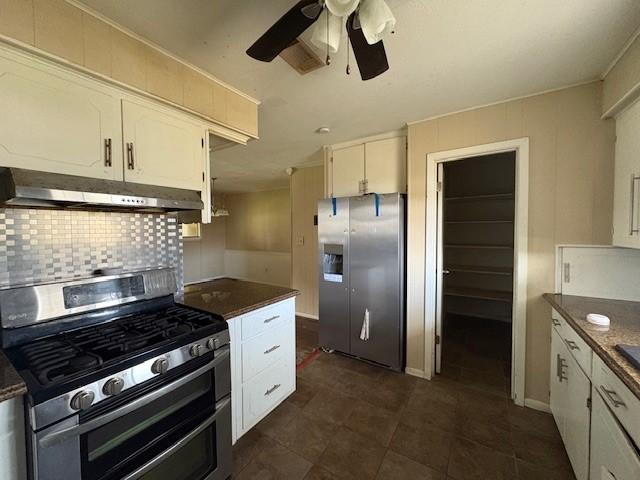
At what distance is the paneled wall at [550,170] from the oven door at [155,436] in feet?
7.12

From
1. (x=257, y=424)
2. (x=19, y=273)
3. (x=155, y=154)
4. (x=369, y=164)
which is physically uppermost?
(x=369, y=164)

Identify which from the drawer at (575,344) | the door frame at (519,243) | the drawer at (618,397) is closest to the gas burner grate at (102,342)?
the drawer at (618,397)

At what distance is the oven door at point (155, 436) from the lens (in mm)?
860

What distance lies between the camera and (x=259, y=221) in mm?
6004

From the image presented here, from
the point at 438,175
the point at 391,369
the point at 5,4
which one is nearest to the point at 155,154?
the point at 5,4

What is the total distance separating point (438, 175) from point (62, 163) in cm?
246

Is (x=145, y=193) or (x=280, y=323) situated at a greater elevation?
(x=145, y=193)

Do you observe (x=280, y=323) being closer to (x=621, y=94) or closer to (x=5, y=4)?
(x=5, y=4)

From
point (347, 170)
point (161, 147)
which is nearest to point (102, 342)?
point (161, 147)

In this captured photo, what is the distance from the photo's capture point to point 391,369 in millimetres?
2508

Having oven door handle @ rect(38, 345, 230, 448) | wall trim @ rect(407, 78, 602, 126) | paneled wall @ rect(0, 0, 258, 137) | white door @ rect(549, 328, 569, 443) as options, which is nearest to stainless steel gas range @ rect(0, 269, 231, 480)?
oven door handle @ rect(38, 345, 230, 448)

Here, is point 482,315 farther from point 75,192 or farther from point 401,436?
point 75,192

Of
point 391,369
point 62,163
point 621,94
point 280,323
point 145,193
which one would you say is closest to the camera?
point 62,163

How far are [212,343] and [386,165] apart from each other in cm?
220
